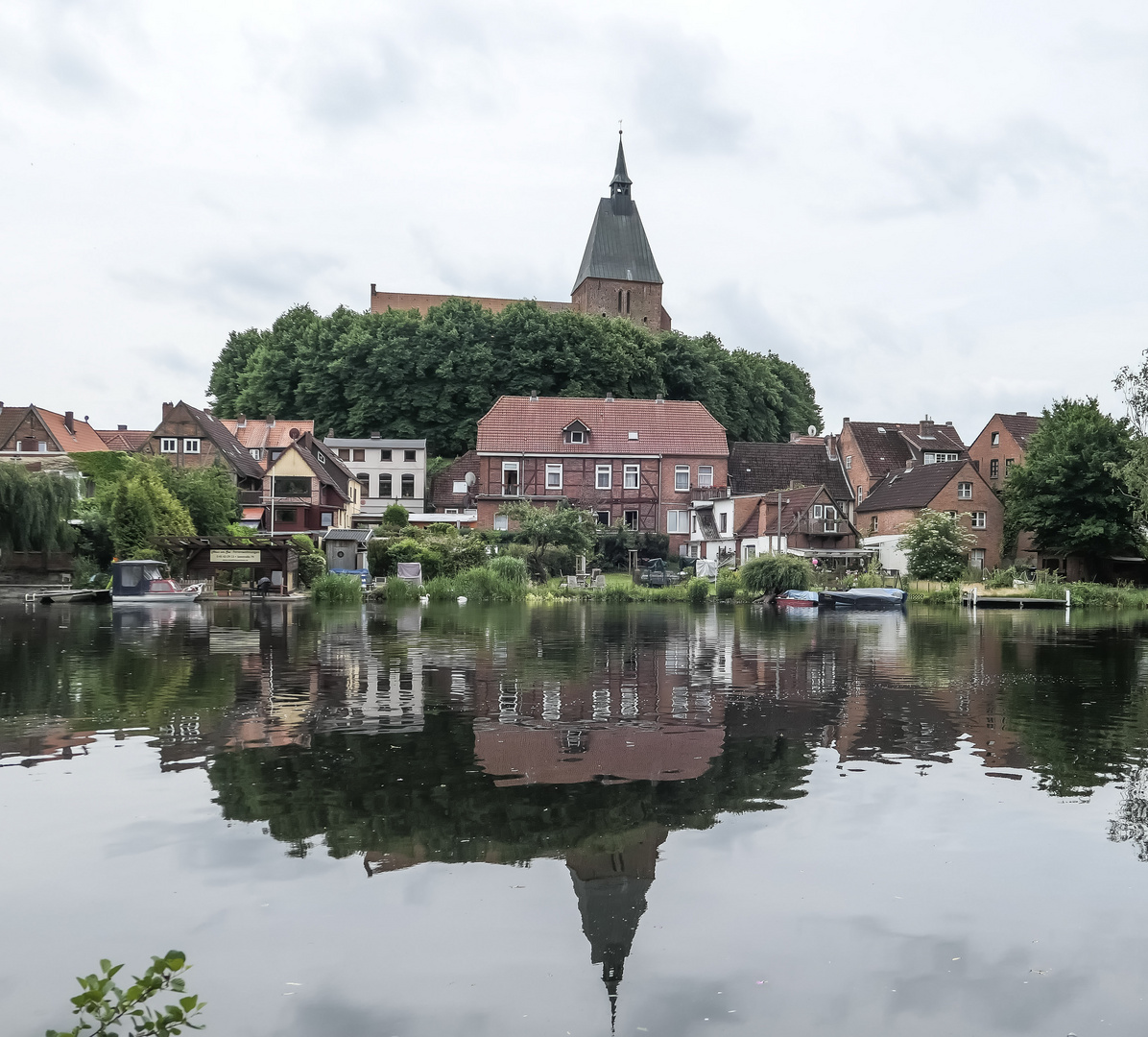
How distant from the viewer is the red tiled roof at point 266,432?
76750 mm

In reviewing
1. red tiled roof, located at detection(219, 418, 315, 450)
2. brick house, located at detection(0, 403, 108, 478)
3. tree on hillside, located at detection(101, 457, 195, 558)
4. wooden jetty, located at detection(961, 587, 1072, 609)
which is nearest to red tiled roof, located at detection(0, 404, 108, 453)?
brick house, located at detection(0, 403, 108, 478)

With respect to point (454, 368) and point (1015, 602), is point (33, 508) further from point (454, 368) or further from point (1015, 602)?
point (1015, 602)

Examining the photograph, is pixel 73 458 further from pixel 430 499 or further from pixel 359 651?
pixel 359 651

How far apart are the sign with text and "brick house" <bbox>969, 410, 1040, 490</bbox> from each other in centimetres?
4648

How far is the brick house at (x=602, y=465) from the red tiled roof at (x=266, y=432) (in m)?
13.8

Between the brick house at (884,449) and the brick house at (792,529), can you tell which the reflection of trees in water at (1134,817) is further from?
the brick house at (884,449)

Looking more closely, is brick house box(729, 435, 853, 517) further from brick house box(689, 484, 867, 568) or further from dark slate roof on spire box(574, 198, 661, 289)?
dark slate roof on spire box(574, 198, 661, 289)

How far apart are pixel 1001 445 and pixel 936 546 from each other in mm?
17418

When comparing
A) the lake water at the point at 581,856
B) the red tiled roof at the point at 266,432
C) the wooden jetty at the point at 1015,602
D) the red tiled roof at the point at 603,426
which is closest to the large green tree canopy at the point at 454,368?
the red tiled roof at the point at 266,432

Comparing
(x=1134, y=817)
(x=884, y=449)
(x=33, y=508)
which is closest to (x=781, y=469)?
(x=884, y=449)

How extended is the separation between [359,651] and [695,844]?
16239 mm

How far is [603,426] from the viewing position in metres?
72.5

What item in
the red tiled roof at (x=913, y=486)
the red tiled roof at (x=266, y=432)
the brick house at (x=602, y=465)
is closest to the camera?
the red tiled roof at (x=913, y=486)

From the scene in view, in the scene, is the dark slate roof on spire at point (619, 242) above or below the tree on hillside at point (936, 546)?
above
